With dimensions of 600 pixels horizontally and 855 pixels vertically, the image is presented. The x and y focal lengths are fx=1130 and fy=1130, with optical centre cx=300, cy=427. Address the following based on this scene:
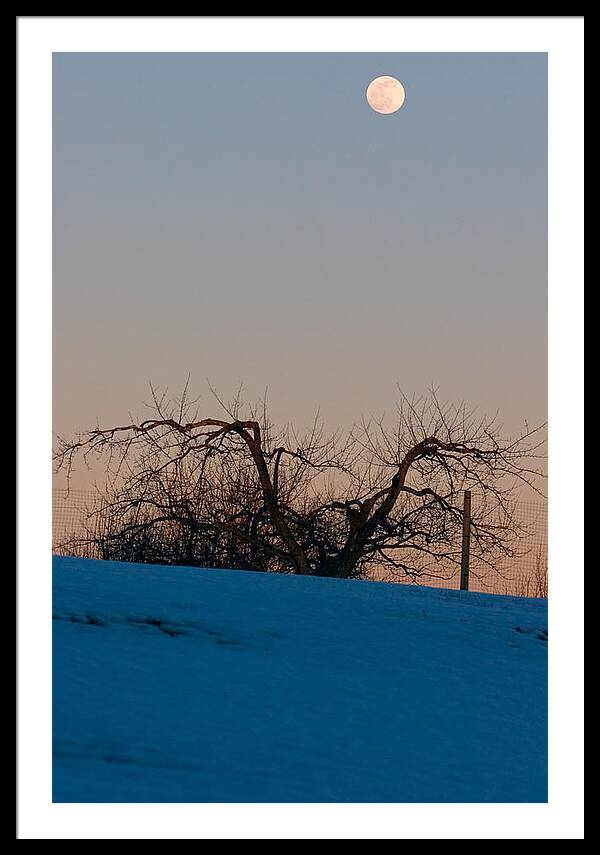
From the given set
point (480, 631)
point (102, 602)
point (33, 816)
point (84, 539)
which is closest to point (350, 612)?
point (480, 631)

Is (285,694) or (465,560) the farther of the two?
(465,560)

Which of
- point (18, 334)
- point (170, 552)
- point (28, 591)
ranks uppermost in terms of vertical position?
point (18, 334)

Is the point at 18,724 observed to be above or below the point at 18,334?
below

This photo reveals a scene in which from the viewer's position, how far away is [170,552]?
1805 cm

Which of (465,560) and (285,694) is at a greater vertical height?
(285,694)

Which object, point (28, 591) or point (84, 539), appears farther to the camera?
point (84, 539)

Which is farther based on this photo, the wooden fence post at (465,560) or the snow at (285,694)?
the wooden fence post at (465,560)

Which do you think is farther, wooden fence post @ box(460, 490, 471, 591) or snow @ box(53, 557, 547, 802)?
wooden fence post @ box(460, 490, 471, 591)

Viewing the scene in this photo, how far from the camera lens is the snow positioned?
4.96 metres

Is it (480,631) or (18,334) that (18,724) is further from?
(480,631)

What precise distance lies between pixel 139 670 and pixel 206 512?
1176cm

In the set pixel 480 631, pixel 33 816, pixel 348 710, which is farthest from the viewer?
pixel 480 631

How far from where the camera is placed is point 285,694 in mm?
6227

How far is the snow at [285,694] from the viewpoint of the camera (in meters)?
4.96
